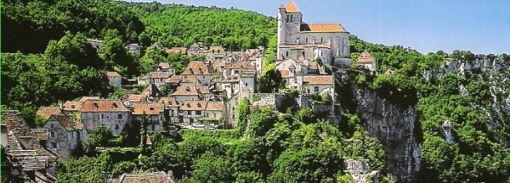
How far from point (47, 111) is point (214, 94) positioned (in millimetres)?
14596

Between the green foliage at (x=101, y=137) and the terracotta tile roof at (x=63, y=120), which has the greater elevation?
the terracotta tile roof at (x=63, y=120)

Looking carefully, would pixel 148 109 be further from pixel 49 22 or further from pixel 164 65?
pixel 49 22

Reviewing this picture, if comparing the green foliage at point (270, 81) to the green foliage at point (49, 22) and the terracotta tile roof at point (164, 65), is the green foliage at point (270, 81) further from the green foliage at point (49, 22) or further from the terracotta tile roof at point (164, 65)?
the green foliage at point (49, 22)

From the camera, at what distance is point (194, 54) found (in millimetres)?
85438

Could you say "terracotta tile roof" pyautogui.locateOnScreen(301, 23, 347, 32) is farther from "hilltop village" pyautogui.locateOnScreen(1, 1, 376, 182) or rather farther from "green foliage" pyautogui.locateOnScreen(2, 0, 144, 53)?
"green foliage" pyautogui.locateOnScreen(2, 0, 144, 53)

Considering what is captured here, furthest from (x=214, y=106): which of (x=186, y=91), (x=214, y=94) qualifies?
(x=214, y=94)

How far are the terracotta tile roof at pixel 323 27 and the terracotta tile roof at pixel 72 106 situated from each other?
21.4 m

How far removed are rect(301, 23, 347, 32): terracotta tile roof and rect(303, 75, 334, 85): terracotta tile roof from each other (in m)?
8.69

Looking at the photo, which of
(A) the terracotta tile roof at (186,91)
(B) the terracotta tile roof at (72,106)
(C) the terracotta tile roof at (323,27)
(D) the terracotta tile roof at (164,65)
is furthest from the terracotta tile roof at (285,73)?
(D) the terracotta tile roof at (164,65)

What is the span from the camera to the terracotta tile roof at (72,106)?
158 ft

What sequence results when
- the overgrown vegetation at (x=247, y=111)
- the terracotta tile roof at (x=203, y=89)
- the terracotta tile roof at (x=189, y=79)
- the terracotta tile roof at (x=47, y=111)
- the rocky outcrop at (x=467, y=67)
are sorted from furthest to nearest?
the rocky outcrop at (x=467, y=67), the terracotta tile roof at (x=189, y=79), the terracotta tile roof at (x=203, y=89), the overgrown vegetation at (x=247, y=111), the terracotta tile roof at (x=47, y=111)

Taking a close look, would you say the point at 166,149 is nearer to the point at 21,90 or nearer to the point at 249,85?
the point at 249,85

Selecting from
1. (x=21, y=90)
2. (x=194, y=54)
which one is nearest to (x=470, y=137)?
(x=194, y=54)

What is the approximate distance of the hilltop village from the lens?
153ft
